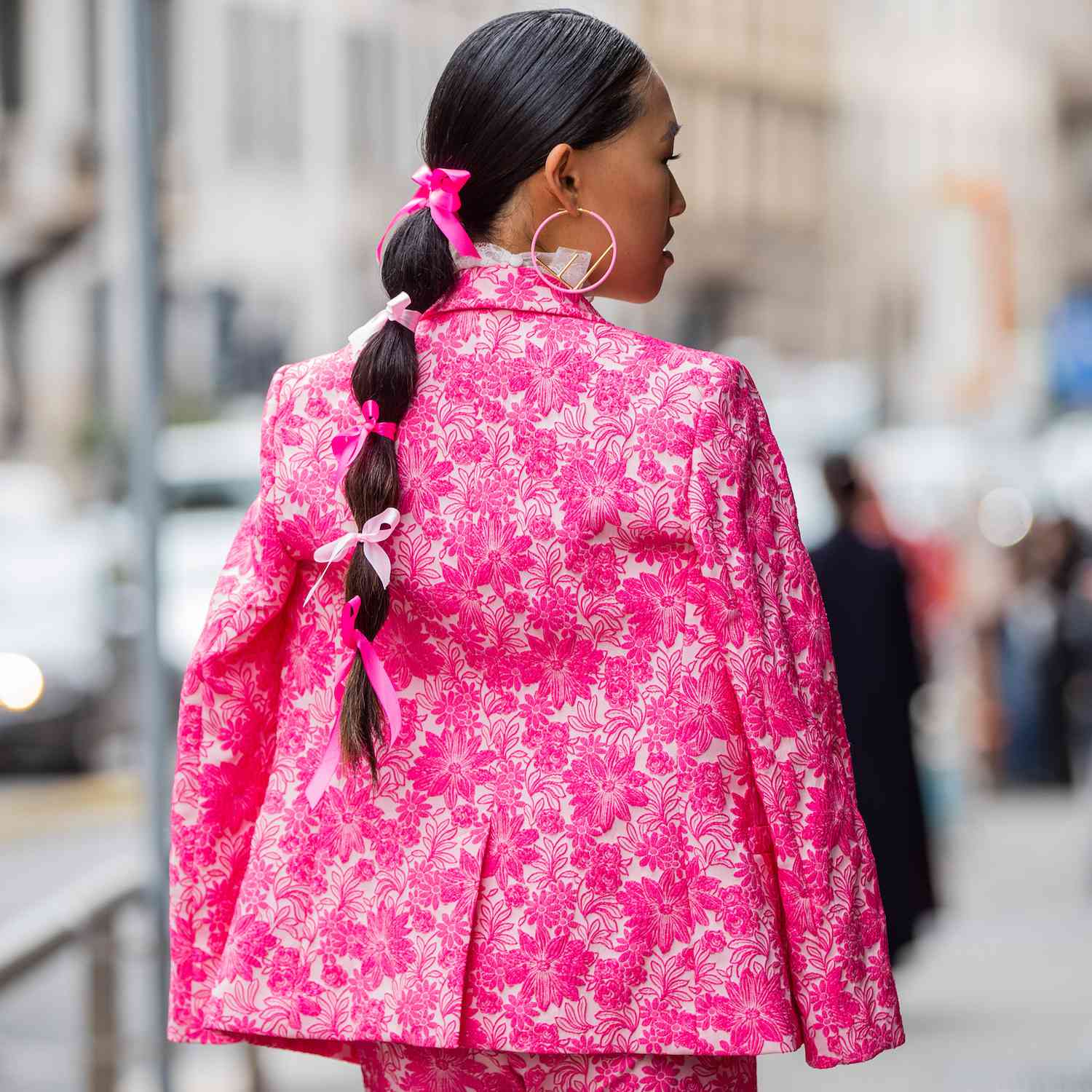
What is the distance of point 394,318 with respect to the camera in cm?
191

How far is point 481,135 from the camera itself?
189 cm

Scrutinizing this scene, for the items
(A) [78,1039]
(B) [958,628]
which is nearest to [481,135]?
(A) [78,1039]

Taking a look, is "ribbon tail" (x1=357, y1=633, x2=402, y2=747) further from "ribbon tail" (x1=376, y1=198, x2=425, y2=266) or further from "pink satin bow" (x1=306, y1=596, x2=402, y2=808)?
"ribbon tail" (x1=376, y1=198, x2=425, y2=266)

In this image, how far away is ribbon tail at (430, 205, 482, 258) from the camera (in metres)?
1.90

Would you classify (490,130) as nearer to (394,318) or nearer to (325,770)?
(394,318)

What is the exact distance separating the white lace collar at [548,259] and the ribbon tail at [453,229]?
2 cm

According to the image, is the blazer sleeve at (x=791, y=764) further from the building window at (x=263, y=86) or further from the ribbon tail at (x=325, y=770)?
the building window at (x=263, y=86)

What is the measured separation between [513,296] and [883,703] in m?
3.96

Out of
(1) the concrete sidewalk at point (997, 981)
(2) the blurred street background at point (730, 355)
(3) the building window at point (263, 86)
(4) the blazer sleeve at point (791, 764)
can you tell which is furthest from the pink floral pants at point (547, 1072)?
(3) the building window at point (263, 86)

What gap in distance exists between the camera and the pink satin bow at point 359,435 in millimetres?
1869

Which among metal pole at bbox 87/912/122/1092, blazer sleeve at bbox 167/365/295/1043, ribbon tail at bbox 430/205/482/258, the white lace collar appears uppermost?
ribbon tail at bbox 430/205/482/258

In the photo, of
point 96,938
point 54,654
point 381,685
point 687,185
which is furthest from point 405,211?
point 687,185

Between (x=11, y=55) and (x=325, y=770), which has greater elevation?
(x=325, y=770)

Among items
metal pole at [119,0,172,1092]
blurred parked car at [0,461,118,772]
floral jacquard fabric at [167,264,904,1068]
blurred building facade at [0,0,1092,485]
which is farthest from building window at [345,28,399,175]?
floral jacquard fabric at [167,264,904,1068]
